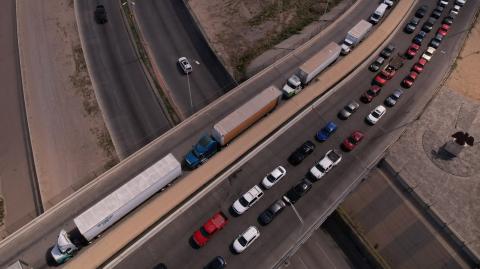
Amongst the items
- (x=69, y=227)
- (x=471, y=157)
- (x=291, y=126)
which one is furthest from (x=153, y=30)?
(x=471, y=157)

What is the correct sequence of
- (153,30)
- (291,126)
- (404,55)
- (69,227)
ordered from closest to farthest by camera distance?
(69,227)
(291,126)
(404,55)
(153,30)

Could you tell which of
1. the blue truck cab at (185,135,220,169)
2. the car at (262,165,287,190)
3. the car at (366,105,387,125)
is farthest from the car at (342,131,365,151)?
the blue truck cab at (185,135,220,169)

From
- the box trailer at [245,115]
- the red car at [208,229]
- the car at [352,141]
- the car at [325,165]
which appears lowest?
the car at [352,141]

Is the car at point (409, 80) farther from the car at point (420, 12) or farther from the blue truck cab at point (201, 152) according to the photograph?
the blue truck cab at point (201, 152)

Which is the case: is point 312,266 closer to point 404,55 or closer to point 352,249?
point 352,249

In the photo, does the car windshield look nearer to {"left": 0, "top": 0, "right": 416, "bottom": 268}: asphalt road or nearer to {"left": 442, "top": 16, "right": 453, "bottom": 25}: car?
{"left": 0, "top": 0, "right": 416, "bottom": 268}: asphalt road

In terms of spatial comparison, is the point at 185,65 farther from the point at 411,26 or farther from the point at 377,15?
the point at 411,26

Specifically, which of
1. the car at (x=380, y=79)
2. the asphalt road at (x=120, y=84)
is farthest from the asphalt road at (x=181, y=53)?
the car at (x=380, y=79)
